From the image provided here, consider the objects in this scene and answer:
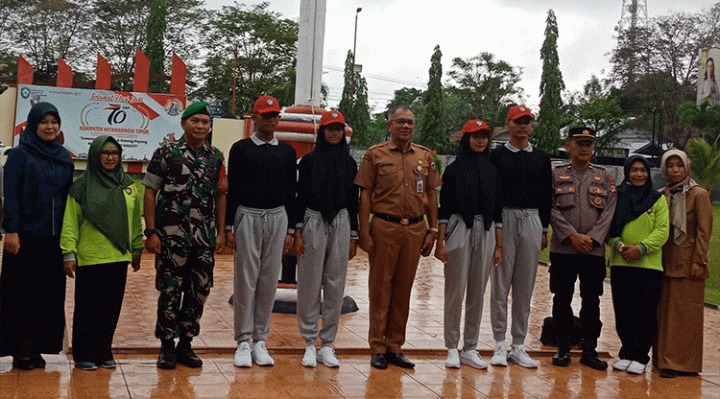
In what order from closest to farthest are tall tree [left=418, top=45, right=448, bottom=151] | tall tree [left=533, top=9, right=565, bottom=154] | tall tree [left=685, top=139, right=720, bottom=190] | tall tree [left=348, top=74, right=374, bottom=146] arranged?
tall tree [left=685, top=139, right=720, bottom=190]
tall tree [left=533, top=9, right=565, bottom=154]
tall tree [left=418, top=45, right=448, bottom=151]
tall tree [left=348, top=74, right=374, bottom=146]

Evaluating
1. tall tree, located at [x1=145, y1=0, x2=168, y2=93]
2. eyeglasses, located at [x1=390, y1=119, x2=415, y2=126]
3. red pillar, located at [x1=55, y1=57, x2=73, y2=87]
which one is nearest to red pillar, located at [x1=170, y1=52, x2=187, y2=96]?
red pillar, located at [x1=55, y1=57, x2=73, y2=87]

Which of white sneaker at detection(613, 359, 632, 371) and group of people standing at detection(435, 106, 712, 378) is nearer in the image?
group of people standing at detection(435, 106, 712, 378)

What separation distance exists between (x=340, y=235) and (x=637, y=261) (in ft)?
7.68

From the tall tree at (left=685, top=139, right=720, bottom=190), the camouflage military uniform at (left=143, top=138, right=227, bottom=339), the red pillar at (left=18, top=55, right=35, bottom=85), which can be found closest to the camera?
the camouflage military uniform at (left=143, top=138, right=227, bottom=339)

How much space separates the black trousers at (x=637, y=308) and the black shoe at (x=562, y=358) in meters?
0.45

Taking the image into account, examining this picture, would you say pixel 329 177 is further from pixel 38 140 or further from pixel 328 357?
pixel 38 140

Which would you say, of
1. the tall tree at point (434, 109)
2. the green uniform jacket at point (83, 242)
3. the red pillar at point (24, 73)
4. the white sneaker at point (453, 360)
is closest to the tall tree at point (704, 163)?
the white sneaker at point (453, 360)

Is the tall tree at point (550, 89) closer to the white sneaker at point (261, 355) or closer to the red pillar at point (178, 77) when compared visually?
the red pillar at point (178, 77)

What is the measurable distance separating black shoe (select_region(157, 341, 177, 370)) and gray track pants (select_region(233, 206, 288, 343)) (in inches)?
18.4

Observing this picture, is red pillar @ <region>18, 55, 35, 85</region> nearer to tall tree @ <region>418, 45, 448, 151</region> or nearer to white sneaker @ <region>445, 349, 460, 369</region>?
tall tree @ <region>418, 45, 448, 151</region>

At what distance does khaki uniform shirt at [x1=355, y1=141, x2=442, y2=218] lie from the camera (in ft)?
19.2

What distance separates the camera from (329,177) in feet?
19.1

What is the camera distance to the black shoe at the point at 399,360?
5.92 metres

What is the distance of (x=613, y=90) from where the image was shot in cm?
4950
